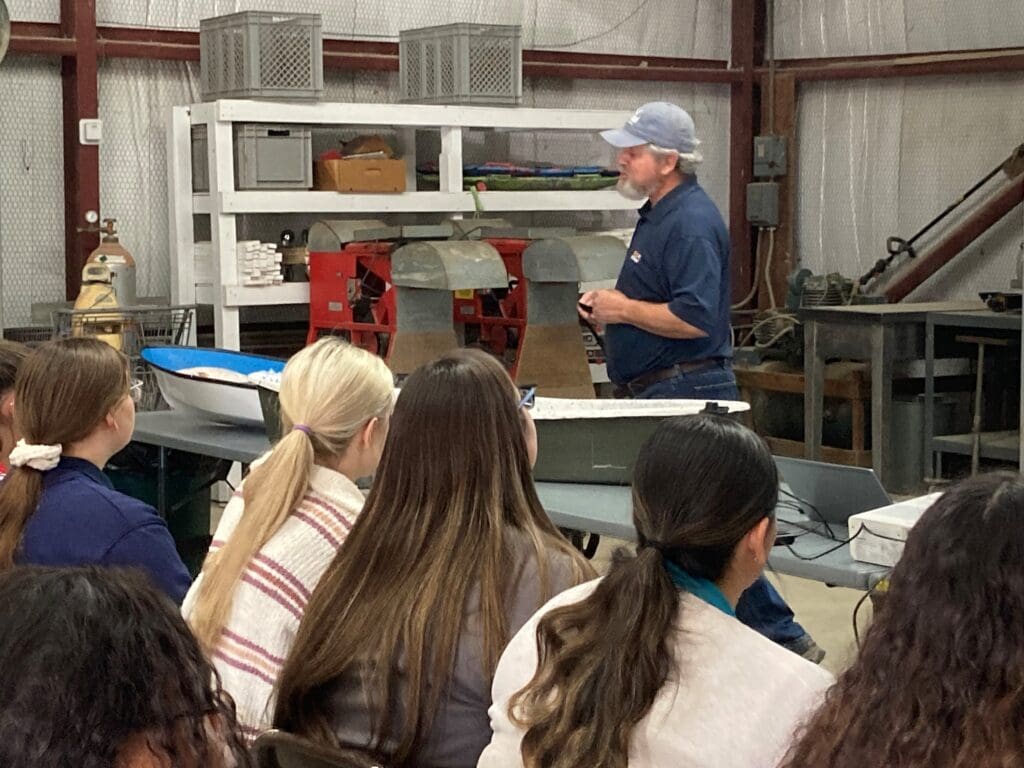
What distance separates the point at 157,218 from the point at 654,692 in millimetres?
5486

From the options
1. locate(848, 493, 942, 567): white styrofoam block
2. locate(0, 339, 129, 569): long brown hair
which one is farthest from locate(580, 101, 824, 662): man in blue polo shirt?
locate(0, 339, 129, 569): long brown hair

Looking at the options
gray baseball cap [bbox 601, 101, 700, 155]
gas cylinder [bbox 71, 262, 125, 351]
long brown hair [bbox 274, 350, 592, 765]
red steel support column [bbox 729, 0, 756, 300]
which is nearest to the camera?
long brown hair [bbox 274, 350, 592, 765]

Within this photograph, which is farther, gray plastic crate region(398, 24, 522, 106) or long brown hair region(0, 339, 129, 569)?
gray plastic crate region(398, 24, 522, 106)

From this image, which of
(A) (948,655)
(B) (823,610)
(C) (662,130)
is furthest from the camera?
(B) (823,610)

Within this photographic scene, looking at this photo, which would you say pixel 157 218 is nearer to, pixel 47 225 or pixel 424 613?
pixel 47 225

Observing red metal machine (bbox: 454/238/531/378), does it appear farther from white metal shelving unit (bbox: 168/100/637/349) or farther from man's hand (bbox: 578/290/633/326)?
man's hand (bbox: 578/290/633/326)

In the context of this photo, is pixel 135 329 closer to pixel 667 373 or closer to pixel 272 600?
pixel 667 373

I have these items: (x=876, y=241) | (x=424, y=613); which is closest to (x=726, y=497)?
(x=424, y=613)

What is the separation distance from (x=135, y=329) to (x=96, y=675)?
492 cm

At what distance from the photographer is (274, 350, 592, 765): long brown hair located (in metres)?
1.97

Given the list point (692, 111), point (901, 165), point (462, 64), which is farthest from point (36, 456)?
point (692, 111)

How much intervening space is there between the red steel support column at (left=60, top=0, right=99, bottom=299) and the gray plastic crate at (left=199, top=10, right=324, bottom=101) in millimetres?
556

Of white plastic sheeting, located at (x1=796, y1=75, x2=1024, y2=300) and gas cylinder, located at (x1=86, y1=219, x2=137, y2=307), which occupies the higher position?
white plastic sheeting, located at (x1=796, y1=75, x2=1024, y2=300)

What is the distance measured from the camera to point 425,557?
2.06 meters
